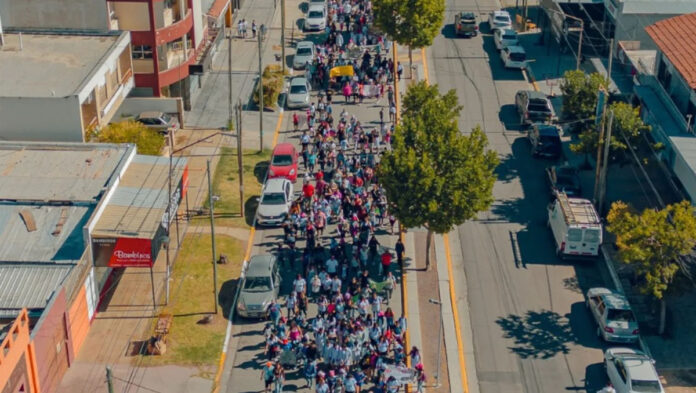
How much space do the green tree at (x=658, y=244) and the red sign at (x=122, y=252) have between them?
1990 cm

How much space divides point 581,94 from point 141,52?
26.1 meters

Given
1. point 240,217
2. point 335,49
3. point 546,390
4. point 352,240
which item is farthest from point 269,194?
point 335,49

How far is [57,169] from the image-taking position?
2069 inches

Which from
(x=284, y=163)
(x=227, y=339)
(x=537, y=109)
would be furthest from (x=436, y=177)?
(x=537, y=109)

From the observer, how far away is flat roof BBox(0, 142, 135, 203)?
1976 inches

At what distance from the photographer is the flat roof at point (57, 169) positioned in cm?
5019

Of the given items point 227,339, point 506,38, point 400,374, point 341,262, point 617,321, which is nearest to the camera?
point 400,374

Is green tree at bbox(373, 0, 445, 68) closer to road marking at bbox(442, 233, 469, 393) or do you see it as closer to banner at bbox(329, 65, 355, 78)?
banner at bbox(329, 65, 355, 78)

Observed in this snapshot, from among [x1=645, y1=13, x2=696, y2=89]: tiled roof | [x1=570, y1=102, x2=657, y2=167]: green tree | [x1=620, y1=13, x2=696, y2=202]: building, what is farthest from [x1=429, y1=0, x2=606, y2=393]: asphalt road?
[x1=645, y1=13, x2=696, y2=89]: tiled roof

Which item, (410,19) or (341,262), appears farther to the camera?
(410,19)

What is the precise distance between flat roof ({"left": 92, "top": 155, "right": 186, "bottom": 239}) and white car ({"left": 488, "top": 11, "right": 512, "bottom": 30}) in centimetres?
3610

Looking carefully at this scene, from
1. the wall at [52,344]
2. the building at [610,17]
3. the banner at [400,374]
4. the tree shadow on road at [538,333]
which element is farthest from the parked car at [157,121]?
the building at [610,17]

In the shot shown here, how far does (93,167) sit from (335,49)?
31262 mm

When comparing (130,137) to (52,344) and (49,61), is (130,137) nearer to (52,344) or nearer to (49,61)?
(49,61)
